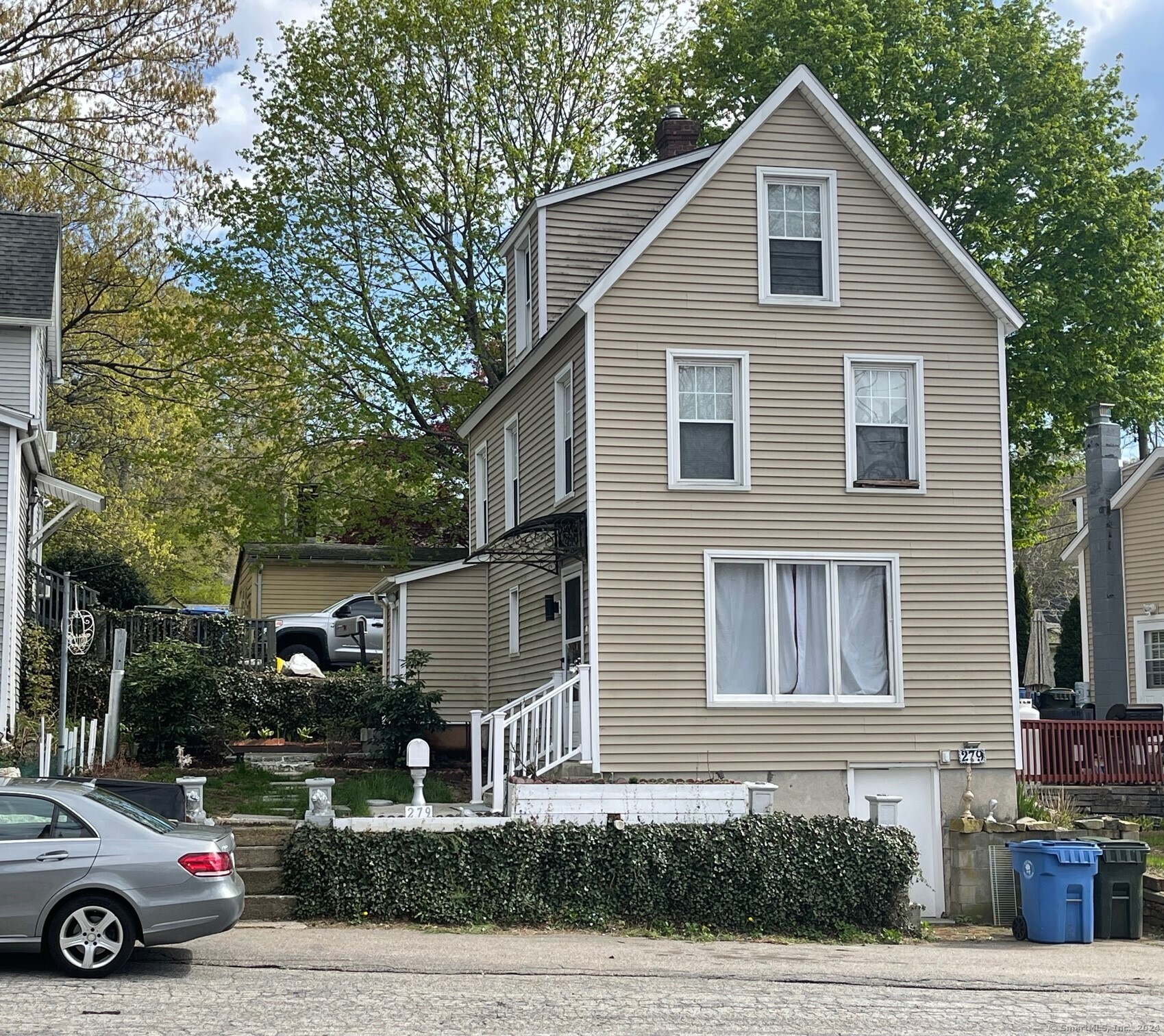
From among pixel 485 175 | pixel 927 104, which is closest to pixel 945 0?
pixel 927 104

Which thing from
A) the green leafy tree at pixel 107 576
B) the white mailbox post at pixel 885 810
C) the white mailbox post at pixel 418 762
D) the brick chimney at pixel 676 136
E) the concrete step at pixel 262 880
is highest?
the brick chimney at pixel 676 136

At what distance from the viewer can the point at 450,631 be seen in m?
23.8

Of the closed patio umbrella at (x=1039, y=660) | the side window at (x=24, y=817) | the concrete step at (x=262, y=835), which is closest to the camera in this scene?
the side window at (x=24, y=817)

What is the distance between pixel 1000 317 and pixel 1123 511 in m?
13.4

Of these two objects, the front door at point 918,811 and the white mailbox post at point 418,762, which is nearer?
the white mailbox post at point 418,762

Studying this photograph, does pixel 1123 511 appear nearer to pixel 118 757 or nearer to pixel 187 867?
pixel 118 757

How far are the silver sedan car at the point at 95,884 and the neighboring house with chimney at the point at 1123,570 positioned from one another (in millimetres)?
21668

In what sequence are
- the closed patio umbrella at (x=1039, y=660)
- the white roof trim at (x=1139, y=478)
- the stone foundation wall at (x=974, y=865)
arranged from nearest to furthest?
the stone foundation wall at (x=974, y=865)
the white roof trim at (x=1139, y=478)
the closed patio umbrella at (x=1039, y=660)

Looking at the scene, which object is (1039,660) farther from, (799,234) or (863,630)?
(799,234)

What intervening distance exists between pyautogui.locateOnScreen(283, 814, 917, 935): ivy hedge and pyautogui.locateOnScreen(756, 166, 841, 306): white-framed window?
6955 millimetres

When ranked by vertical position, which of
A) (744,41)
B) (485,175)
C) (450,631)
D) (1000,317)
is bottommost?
(450,631)

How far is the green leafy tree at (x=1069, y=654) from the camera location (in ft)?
130

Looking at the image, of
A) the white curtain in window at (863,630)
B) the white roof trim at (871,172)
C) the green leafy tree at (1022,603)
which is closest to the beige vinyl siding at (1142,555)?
the green leafy tree at (1022,603)

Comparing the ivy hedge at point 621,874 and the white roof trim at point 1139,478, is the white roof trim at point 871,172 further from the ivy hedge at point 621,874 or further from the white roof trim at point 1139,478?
the white roof trim at point 1139,478
